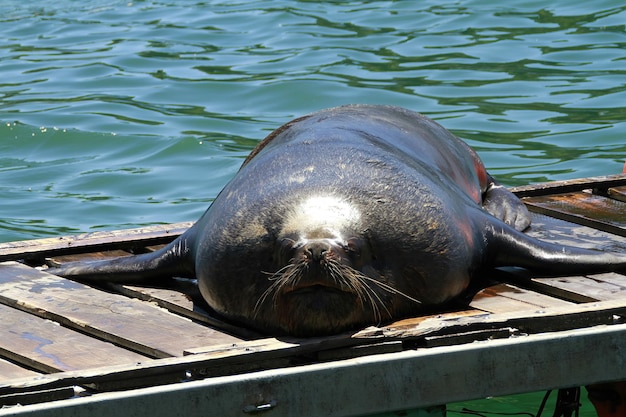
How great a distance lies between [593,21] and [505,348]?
11.1 m

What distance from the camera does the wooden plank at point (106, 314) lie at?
4.47m

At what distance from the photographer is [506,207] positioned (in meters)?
6.16

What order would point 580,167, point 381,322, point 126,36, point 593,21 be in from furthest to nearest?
1. point 126,36
2. point 593,21
3. point 580,167
4. point 381,322

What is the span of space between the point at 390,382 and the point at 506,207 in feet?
7.34

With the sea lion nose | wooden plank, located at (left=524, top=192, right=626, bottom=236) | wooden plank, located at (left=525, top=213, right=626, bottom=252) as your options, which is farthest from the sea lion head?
wooden plank, located at (left=524, top=192, right=626, bottom=236)

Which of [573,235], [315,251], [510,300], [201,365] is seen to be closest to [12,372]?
[201,365]

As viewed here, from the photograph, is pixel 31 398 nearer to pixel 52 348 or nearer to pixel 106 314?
Answer: pixel 52 348

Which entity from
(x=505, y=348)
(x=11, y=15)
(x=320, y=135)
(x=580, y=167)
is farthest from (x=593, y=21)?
(x=505, y=348)

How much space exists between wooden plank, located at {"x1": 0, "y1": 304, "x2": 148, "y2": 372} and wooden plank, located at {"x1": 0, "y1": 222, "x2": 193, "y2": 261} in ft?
3.58

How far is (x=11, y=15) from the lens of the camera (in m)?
18.2

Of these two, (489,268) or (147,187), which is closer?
(489,268)

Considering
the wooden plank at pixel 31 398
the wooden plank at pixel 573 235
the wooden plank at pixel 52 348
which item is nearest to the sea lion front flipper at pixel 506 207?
the wooden plank at pixel 573 235

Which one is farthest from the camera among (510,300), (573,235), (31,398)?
(573,235)

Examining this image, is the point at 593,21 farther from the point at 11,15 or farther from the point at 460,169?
the point at 460,169
